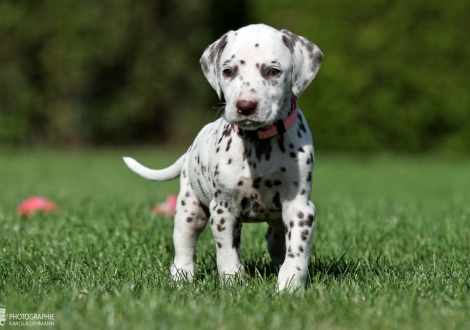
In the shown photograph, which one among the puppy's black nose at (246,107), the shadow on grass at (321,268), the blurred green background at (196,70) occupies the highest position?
the blurred green background at (196,70)

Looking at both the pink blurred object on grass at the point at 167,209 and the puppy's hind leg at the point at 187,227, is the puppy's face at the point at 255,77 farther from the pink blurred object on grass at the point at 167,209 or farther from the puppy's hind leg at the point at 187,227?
the pink blurred object on grass at the point at 167,209

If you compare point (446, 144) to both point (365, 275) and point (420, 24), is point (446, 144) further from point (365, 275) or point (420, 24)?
point (365, 275)

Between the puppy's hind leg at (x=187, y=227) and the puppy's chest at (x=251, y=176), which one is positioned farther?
the puppy's hind leg at (x=187, y=227)

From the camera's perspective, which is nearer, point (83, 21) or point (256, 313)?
point (256, 313)

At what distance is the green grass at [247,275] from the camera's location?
329 cm

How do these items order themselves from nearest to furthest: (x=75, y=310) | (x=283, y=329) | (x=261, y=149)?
(x=283, y=329) → (x=75, y=310) → (x=261, y=149)

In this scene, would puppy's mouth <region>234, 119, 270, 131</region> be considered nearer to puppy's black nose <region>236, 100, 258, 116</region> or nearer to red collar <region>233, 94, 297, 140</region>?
puppy's black nose <region>236, 100, 258, 116</region>

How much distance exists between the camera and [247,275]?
172 inches

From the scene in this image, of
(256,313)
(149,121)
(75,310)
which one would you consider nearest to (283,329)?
(256,313)

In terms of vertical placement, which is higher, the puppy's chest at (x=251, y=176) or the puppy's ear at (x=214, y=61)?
the puppy's ear at (x=214, y=61)

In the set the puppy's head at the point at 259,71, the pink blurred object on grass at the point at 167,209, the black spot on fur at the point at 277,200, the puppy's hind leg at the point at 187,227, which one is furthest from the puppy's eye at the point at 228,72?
the pink blurred object on grass at the point at 167,209

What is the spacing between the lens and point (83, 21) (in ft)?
79.7

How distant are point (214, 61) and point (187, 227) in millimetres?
1171

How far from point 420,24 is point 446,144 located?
13.9 feet
